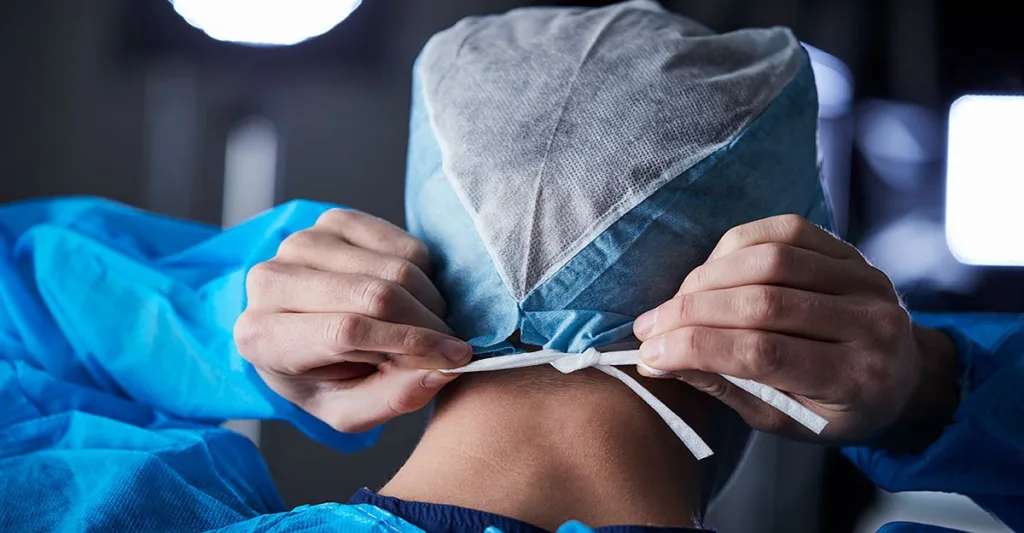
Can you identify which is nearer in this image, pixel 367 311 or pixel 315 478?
pixel 367 311

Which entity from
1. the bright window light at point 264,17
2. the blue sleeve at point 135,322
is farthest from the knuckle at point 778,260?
the bright window light at point 264,17

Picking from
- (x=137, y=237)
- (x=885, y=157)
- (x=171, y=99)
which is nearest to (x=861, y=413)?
(x=137, y=237)

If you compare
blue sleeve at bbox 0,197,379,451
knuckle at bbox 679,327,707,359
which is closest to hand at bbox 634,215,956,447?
knuckle at bbox 679,327,707,359

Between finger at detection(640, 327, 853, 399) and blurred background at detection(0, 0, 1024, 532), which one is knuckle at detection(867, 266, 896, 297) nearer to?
finger at detection(640, 327, 853, 399)

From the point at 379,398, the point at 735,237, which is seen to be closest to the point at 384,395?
the point at 379,398

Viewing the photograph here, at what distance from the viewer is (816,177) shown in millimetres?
980

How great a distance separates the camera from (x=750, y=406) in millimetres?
852

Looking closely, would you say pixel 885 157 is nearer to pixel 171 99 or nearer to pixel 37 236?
pixel 171 99

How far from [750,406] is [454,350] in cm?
27

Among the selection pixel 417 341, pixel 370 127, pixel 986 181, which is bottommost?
pixel 370 127

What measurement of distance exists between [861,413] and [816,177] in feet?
0.87

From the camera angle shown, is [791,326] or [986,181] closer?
[791,326]

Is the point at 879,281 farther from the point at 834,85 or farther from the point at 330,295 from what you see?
the point at 834,85

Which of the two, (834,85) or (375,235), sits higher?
(375,235)
